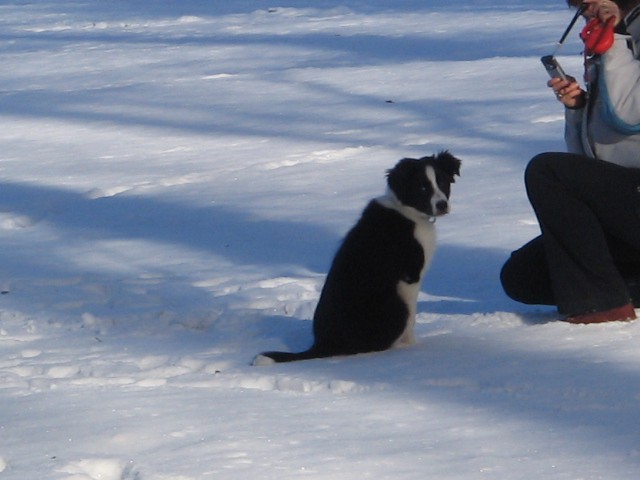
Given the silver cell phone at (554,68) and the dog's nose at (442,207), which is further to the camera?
the dog's nose at (442,207)

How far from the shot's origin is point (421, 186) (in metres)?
4.81

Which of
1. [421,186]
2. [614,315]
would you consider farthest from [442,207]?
[614,315]

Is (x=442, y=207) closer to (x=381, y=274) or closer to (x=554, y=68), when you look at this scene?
(x=381, y=274)

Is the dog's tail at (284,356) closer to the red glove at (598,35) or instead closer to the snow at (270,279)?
the snow at (270,279)

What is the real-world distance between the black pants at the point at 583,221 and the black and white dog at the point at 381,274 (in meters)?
0.45

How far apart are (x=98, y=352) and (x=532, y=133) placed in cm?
439

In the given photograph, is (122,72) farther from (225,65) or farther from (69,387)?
(69,387)

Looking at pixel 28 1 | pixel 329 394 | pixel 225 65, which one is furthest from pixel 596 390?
pixel 28 1

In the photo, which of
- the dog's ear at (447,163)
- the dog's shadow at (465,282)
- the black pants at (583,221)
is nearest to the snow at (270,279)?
the dog's shadow at (465,282)

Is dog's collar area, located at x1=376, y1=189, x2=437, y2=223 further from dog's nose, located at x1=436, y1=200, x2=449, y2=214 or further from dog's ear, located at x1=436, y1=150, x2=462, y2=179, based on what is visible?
dog's ear, located at x1=436, y1=150, x2=462, y2=179

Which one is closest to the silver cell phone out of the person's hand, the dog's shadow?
the person's hand

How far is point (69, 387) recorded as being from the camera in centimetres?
420

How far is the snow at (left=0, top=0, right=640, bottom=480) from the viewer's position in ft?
11.0

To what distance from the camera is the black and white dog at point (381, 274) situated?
4.67m
